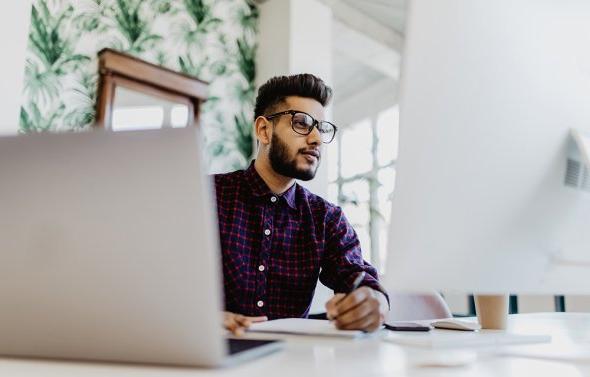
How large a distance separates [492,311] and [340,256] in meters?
0.69

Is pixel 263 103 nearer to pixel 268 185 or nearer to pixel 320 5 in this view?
pixel 268 185

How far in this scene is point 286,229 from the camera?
1571 millimetres

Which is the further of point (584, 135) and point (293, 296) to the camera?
point (293, 296)

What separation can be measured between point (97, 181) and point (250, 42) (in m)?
3.04

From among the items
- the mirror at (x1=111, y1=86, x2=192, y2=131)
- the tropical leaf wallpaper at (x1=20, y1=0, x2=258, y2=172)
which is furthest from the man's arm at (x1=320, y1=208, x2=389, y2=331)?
the tropical leaf wallpaper at (x1=20, y1=0, x2=258, y2=172)

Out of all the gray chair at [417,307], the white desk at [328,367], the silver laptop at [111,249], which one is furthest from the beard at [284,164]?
the silver laptop at [111,249]

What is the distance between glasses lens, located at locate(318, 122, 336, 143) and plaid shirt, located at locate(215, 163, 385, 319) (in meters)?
0.26

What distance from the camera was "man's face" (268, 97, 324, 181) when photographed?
173cm

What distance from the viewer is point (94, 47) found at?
8.30 feet

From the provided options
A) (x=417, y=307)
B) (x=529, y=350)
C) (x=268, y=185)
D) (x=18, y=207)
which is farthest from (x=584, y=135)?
(x=268, y=185)

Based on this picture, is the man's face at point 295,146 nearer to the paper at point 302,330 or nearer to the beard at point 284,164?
the beard at point 284,164

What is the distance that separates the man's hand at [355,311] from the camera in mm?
815

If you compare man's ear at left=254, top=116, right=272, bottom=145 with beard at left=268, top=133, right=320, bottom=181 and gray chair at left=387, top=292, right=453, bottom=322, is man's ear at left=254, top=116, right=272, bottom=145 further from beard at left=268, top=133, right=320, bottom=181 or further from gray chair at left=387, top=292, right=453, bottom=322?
gray chair at left=387, top=292, right=453, bottom=322

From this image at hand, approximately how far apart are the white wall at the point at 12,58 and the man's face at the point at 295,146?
1.08 metres
